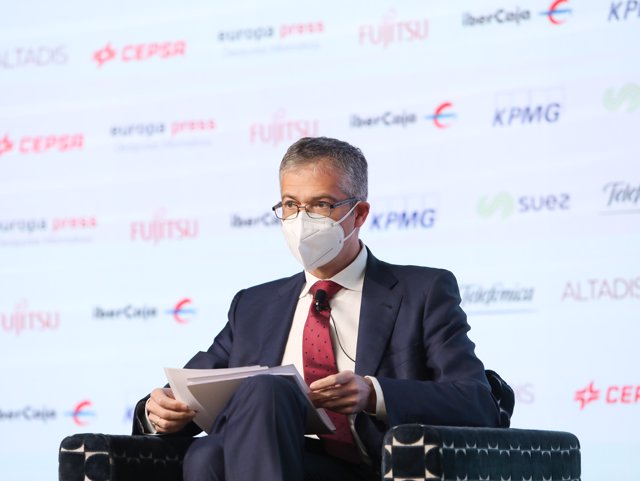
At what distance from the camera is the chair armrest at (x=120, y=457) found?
2.33 m

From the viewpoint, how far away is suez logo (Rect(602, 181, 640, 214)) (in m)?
3.61

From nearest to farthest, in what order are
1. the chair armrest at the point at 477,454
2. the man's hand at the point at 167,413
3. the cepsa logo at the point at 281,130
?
the chair armrest at the point at 477,454 → the man's hand at the point at 167,413 → the cepsa logo at the point at 281,130

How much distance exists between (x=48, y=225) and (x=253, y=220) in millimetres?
862

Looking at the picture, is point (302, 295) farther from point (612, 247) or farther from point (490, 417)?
point (612, 247)

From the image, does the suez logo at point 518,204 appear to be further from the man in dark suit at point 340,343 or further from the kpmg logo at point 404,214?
the man in dark suit at point 340,343

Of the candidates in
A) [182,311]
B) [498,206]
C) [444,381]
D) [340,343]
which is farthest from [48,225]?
[444,381]

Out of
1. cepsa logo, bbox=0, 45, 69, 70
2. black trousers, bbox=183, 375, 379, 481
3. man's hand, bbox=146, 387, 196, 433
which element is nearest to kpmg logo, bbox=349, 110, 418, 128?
cepsa logo, bbox=0, 45, 69, 70

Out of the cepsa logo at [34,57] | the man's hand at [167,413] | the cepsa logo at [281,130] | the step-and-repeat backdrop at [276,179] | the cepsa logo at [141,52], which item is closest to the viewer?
the man's hand at [167,413]

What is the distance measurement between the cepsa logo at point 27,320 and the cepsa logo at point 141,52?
0.98 meters

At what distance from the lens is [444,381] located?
7.85 ft

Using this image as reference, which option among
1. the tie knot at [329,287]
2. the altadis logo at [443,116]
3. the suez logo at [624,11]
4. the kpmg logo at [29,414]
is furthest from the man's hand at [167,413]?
the suez logo at [624,11]

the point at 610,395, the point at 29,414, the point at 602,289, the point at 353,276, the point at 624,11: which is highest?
the point at 624,11

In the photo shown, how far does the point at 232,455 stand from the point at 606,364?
6.04 ft

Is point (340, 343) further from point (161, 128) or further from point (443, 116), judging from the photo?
point (161, 128)
